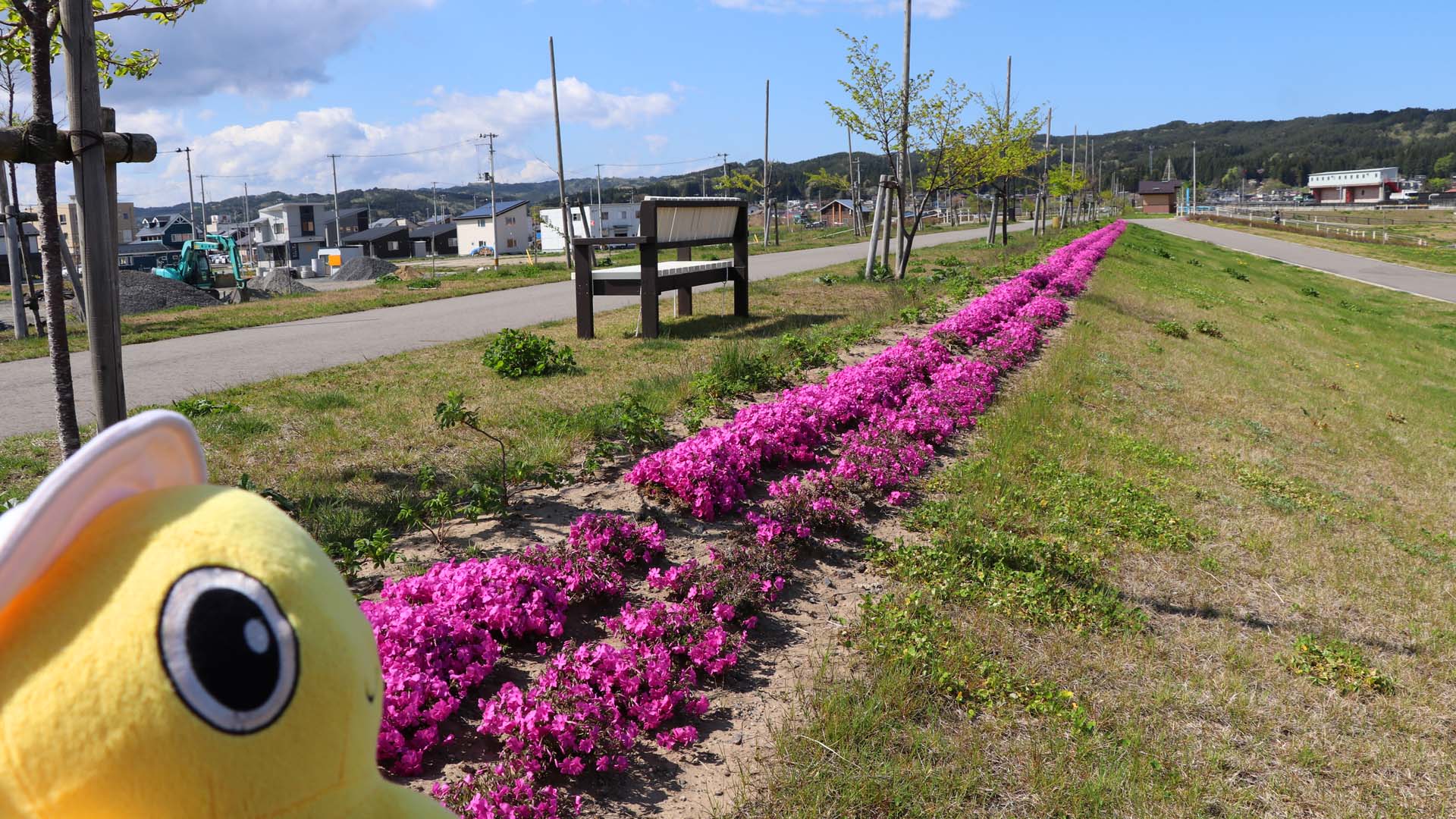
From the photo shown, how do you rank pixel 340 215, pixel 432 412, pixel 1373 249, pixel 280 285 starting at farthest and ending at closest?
pixel 340 215 < pixel 1373 249 < pixel 280 285 < pixel 432 412

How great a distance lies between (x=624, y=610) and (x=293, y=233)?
362 feet

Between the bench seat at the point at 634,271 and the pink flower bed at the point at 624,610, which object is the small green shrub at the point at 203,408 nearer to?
the pink flower bed at the point at 624,610

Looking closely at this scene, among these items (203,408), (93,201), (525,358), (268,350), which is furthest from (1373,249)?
(93,201)

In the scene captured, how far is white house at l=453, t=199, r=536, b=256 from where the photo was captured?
92.4 metres

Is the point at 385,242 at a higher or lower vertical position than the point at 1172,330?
higher

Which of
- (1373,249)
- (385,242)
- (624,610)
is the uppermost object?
(385,242)

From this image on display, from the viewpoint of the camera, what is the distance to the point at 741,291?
1236 centimetres

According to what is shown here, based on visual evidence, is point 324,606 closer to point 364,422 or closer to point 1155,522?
point 1155,522

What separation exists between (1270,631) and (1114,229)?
42.3m

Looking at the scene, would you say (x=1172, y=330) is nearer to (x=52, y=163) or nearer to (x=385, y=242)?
(x=52, y=163)

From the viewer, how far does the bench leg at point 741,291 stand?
12.2m

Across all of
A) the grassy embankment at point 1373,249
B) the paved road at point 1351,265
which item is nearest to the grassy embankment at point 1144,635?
the paved road at point 1351,265

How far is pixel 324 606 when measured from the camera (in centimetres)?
116

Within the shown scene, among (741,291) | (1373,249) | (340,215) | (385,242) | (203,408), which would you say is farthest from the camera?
(340,215)
